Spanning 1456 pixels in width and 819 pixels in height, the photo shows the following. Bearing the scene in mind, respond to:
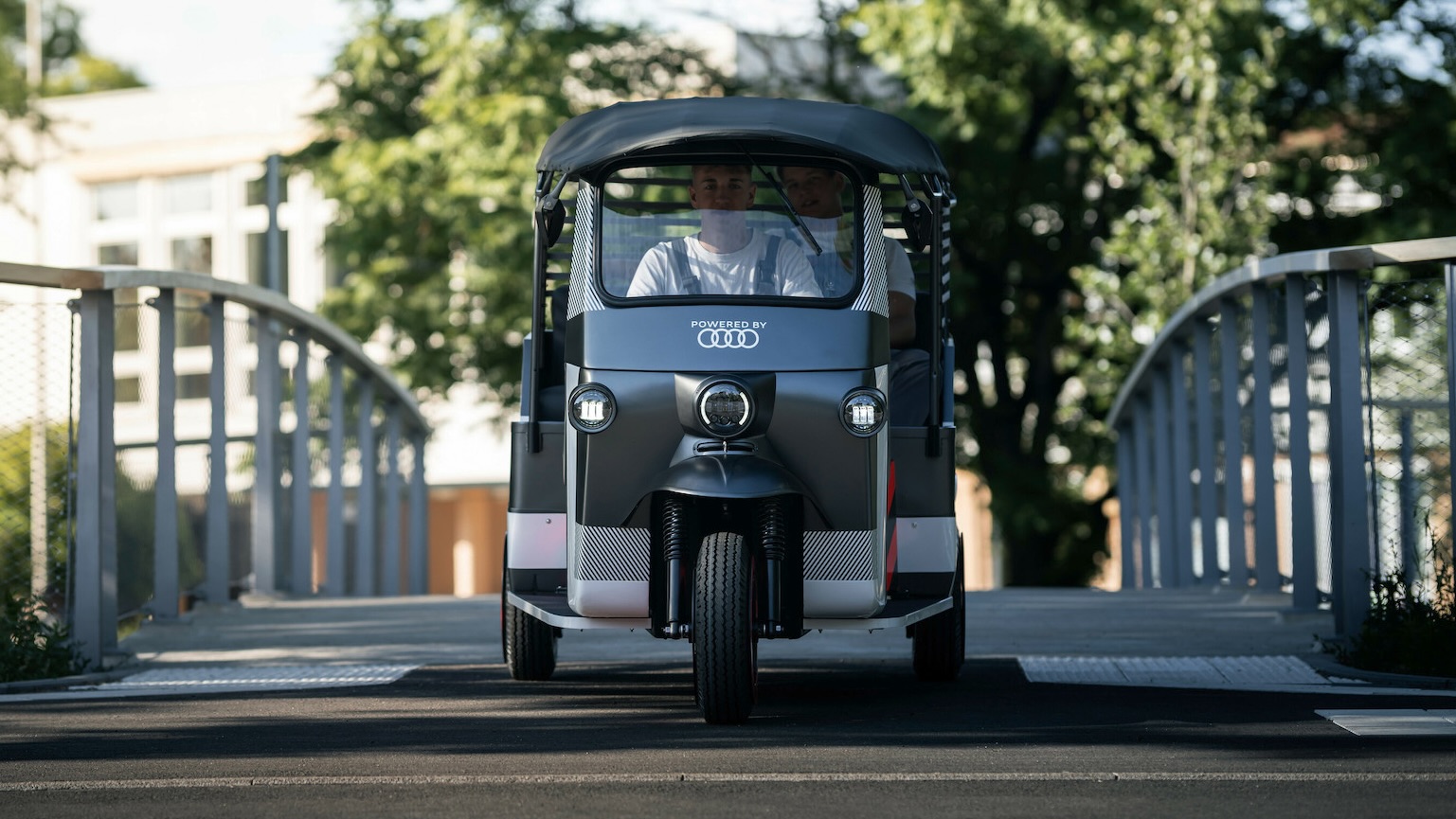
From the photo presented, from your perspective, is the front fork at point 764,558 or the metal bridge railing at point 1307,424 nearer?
the front fork at point 764,558

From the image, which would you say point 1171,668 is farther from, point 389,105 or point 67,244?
point 67,244

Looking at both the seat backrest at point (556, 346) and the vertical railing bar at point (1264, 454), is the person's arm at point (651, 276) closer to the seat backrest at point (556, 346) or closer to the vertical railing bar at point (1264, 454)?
the seat backrest at point (556, 346)

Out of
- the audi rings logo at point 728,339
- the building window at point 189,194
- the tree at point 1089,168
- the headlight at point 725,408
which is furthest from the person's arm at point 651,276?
the building window at point 189,194

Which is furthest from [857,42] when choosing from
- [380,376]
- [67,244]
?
[67,244]

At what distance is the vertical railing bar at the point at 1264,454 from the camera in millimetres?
12109

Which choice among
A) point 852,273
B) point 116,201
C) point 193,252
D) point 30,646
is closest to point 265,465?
point 30,646

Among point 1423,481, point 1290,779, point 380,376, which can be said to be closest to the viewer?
point 1290,779

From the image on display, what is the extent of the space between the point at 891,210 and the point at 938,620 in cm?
155

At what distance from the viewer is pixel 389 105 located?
2422 centimetres

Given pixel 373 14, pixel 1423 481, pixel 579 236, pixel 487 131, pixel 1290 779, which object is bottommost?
pixel 1290 779

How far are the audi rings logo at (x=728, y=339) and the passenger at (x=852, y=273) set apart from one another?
38 cm

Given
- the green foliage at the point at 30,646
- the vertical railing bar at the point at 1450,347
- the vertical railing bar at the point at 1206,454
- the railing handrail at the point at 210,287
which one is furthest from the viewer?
the vertical railing bar at the point at 1206,454

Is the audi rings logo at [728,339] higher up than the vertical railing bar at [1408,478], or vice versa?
the audi rings logo at [728,339]

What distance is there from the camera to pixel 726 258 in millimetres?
7605
